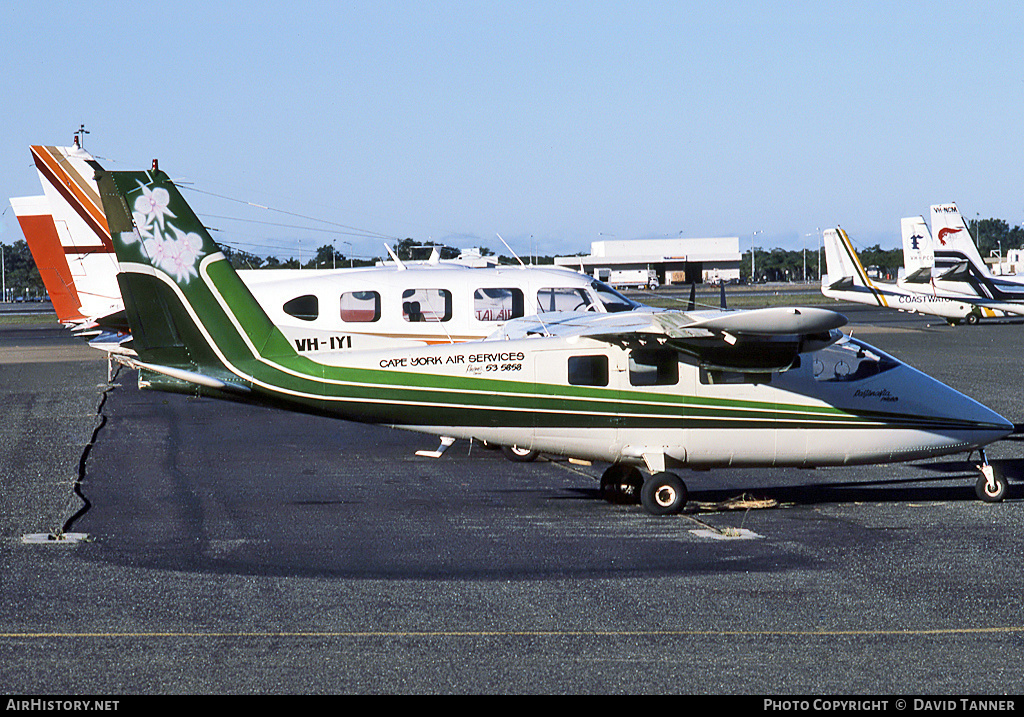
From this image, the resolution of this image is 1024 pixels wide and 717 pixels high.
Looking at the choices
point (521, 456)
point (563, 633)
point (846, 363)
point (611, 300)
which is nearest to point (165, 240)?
point (521, 456)

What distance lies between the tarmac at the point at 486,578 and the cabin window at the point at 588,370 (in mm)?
1501

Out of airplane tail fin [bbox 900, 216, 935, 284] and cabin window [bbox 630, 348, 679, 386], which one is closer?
cabin window [bbox 630, 348, 679, 386]

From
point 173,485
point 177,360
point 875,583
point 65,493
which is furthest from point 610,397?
point 65,493

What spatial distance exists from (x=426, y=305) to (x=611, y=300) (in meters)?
3.62

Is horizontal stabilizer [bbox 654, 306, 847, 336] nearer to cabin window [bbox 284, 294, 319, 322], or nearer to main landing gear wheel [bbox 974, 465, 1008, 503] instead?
main landing gear wheel [bbox 974, 465, 1008, 503]

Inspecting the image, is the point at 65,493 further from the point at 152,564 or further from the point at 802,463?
the point at 802,463

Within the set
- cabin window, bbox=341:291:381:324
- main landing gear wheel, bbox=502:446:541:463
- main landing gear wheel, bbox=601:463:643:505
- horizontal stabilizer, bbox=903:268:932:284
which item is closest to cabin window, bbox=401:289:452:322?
cabin window, bbox=341:291:381:324

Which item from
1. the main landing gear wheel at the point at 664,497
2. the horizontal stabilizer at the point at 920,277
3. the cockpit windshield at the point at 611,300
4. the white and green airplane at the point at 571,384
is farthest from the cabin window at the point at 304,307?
the horizontal stabilizer at the point at 920,277

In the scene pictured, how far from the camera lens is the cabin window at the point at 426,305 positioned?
854 inches

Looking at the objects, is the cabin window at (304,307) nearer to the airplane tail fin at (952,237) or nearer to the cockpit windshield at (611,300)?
the cockpit windshield at (611,300)

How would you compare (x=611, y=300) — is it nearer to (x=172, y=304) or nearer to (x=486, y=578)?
(x=172, y=304)

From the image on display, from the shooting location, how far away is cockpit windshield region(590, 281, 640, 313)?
72.3 feet

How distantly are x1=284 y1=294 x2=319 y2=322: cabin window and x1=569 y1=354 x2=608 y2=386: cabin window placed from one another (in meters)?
9.93

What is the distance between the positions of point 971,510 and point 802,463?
194 centimetres
